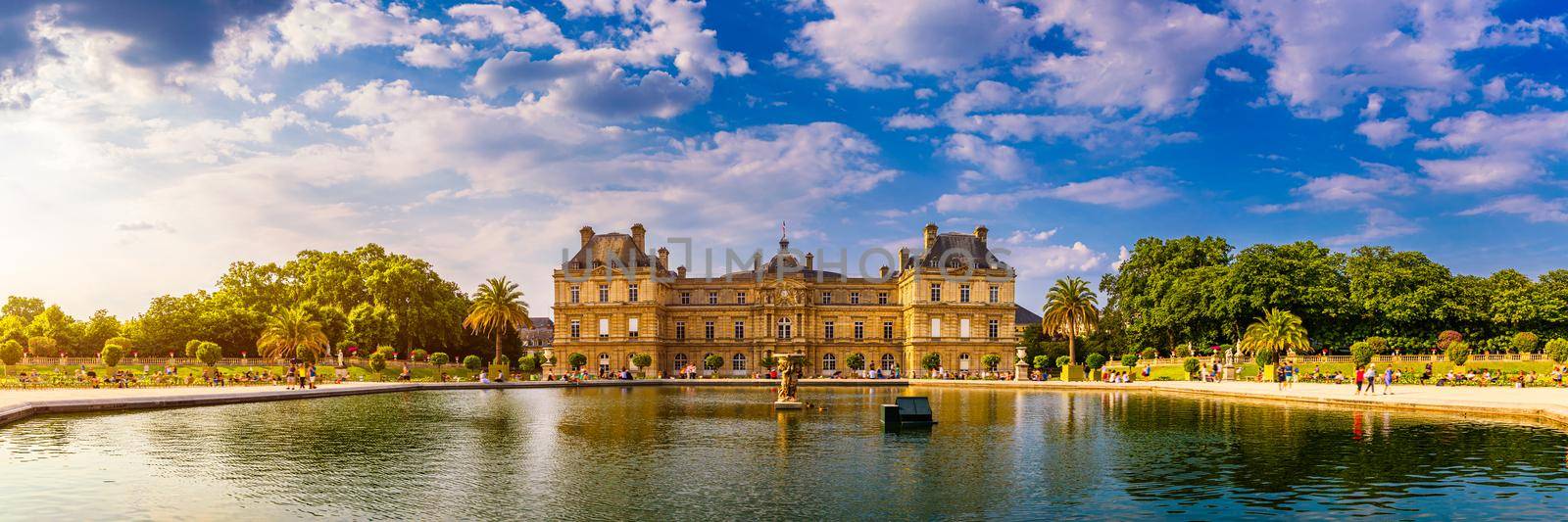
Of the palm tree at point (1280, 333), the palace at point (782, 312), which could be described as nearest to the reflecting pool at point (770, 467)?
the palm tree at point (1280, 333)

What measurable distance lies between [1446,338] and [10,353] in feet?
276

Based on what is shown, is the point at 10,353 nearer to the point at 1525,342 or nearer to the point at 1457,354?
the point at 1457,354

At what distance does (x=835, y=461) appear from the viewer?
19.7 metres

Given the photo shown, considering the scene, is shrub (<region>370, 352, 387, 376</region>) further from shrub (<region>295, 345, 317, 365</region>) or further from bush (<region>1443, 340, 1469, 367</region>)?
bush (<region>1443, 340, 1469, 367</region>)

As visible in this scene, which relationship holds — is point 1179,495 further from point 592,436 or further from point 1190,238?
point 1190,238

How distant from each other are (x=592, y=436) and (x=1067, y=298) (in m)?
55.9

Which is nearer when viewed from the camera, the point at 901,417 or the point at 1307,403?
the point at 901,417

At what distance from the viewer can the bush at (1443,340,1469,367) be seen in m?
54.9

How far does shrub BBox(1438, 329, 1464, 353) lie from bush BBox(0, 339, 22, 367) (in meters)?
82.5

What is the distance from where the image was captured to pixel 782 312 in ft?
281

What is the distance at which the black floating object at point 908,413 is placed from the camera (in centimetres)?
2675

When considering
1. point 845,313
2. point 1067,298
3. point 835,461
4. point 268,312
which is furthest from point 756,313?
point 835,461

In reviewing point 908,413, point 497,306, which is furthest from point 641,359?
point 908,413

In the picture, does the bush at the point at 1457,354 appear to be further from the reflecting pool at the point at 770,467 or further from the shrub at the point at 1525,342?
the reflecting pool at the point at 770,467
